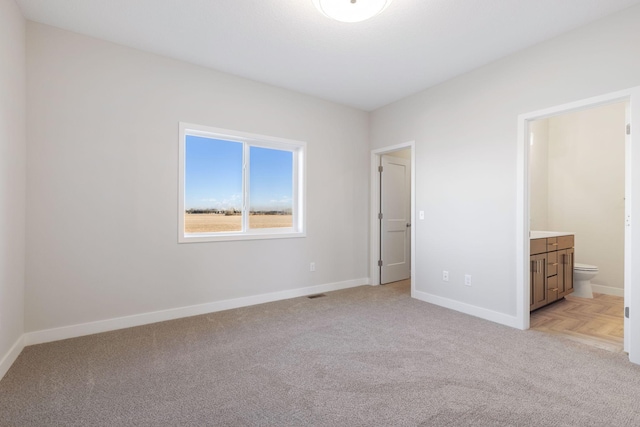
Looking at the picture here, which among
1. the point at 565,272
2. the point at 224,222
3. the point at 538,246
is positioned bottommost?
the point at 565,272

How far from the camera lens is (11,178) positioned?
224 cm

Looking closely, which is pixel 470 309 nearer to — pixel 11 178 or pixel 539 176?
pixel 539 176

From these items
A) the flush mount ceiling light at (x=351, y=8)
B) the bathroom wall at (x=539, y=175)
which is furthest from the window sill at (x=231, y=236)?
the bathroom wall at (x=539, y=175)

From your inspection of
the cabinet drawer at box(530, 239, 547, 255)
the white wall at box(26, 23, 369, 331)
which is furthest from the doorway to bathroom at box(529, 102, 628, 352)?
the white wall at box(26, 23, 369, 331)

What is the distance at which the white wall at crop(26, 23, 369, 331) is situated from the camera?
2617 mm

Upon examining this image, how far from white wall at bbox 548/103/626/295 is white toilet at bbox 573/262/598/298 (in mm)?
417

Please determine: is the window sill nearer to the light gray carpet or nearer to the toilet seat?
the light gray carpet

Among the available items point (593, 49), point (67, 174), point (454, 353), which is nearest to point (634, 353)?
point (454, 353)

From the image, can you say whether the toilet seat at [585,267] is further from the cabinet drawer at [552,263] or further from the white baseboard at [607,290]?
the cabinet drawer at [552,263]

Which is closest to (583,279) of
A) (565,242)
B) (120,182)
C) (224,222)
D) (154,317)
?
(565,242)

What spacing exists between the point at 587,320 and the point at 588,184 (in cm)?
228

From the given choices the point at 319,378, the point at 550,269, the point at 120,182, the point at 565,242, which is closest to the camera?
the point at 319,378

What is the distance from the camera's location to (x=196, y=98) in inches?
131

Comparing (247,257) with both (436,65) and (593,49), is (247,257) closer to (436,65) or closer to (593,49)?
(436,65)
